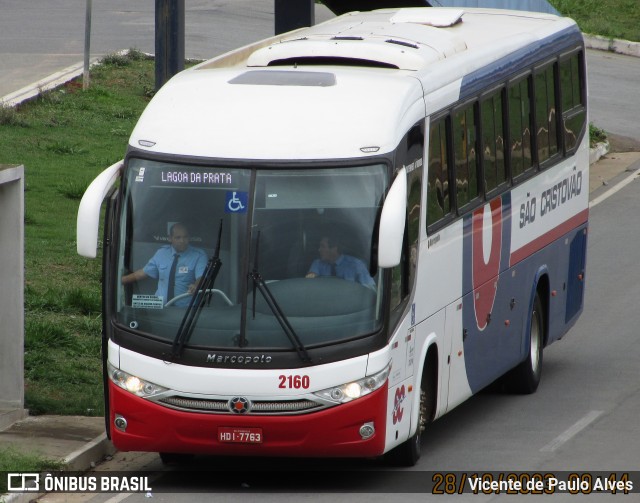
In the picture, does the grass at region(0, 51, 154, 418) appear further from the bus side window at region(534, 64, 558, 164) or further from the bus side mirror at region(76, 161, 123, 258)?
the bus side window at region(534, 64, 558, 164)

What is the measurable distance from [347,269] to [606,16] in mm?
32697

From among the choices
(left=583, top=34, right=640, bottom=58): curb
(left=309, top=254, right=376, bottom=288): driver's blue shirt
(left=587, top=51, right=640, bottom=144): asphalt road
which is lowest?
(left=587, top=51, right=640, bottom=144): asphalt road

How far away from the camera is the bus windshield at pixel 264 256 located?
10969 millimetres

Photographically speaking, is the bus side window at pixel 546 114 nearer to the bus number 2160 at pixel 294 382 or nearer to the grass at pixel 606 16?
the bus number 2160 at pixel 294 382

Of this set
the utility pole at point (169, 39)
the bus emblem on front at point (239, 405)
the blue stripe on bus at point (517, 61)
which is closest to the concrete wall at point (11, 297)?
the bus emblem on front at point (239, 405)

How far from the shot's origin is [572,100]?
16.5 metres

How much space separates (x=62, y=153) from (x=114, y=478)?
14493 millimetres

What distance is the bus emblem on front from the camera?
1089 cm

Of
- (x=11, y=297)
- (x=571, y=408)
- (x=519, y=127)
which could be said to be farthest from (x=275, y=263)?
(x=571, y=408)

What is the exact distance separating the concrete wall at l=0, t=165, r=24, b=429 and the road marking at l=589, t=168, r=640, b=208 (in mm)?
13704

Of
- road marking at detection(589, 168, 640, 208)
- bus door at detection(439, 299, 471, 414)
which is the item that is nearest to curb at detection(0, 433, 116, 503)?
bus door at detection(439, 299, 471, 414)

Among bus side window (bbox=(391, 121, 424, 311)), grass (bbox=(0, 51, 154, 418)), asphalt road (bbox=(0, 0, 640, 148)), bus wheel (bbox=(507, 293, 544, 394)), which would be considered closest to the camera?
bus side window (bbox=(391, 121, 424, 311))

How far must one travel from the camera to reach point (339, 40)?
519 inches

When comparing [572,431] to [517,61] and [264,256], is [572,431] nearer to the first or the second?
[517,61]
